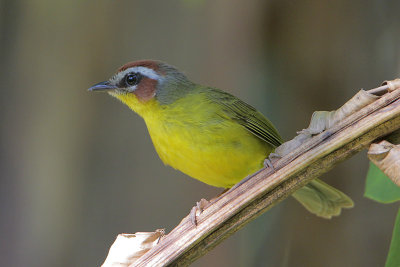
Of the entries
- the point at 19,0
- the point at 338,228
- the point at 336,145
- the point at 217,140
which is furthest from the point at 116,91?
the point at 19,0

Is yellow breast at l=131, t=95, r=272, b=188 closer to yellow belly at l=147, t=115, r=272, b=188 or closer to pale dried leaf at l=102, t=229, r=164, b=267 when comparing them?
yellow belly at l=147, t=115, r=272, b=188

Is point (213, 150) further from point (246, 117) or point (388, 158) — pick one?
point (388, 158)

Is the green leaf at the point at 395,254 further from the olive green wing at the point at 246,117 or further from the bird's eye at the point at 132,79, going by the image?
the bird's eye at the point at 132,79

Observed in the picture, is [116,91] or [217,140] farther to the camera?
[116,91]

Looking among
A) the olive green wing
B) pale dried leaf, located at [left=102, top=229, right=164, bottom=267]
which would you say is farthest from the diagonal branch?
the olive green wing

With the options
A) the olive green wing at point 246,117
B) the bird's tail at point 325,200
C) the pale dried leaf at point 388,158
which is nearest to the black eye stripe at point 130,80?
the olive green wing at point 246,117

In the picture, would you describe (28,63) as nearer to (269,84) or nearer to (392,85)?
(269,84)

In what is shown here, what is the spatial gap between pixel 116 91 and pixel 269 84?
1.93 metres

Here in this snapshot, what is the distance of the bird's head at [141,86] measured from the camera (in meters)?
3.64

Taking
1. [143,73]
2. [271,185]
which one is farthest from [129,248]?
[143,73]

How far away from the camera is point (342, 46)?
4703mm

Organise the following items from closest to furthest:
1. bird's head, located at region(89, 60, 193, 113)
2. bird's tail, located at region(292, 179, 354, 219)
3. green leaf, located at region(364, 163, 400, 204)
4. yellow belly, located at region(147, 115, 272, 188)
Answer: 1. green leaf, located at region(364, 163, 400, 204)
2. yellow belly, located at region(147, 115, 272, 188)
3. bird's tail, located at region(292, 179, 354, 219)
4. bird's head, located at region(89, 60, 193, 113)

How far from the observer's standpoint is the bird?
3221 mm

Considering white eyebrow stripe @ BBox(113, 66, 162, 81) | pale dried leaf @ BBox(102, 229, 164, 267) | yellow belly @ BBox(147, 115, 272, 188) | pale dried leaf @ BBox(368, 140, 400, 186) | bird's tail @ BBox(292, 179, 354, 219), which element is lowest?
bird's tail @ BBox(292, 179, 354, 219)
